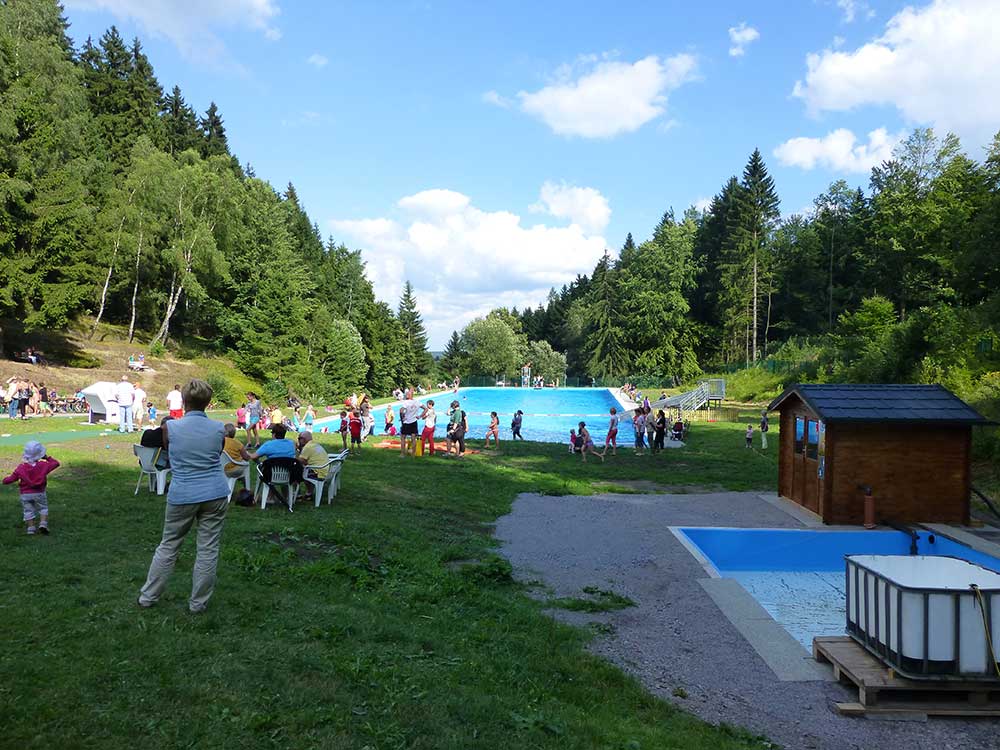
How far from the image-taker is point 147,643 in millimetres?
4453

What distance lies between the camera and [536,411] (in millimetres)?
47656

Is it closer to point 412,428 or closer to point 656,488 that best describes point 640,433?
point 656,488

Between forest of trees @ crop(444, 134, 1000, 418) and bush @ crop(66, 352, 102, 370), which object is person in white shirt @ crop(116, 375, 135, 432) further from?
forest of trees @ crop(444, 134, 1000, 418)

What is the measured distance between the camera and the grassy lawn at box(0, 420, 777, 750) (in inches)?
145

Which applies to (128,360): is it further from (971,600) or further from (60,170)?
(971,600)

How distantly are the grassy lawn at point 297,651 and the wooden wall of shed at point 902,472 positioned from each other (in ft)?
22.7

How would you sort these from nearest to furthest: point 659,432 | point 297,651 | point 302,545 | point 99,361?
1. point 297,651
2. point 302,545
3. point 659,432
4. point 99,361

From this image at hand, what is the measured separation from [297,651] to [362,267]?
6394cm

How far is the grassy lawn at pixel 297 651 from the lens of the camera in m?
3.67

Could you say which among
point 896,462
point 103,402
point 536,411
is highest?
point 103,402

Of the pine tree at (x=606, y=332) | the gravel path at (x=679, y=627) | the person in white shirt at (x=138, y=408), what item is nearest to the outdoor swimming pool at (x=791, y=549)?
the gravel path at (x=679, y=627)

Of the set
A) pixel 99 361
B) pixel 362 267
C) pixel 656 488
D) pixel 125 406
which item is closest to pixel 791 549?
pixel 656 488

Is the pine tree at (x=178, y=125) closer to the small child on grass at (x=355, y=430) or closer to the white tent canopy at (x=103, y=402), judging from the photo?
the white tent canopy at (x=103, y=402)

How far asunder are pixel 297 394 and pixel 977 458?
109 feet
